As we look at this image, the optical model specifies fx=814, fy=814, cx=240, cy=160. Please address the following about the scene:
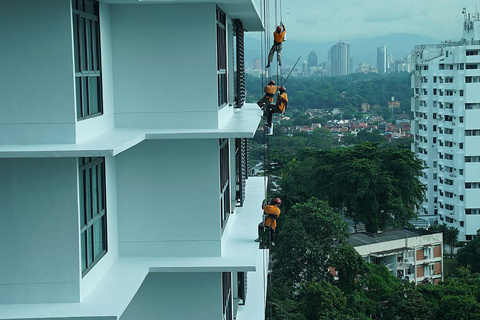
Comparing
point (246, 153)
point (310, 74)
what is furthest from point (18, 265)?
point (310, 74)

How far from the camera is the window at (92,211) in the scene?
6.16 m

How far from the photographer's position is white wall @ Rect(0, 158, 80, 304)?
591 cm

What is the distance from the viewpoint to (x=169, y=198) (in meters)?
7.26

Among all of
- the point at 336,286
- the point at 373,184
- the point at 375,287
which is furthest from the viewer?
the point at 373,184

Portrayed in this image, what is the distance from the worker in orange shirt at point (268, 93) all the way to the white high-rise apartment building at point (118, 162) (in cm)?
80

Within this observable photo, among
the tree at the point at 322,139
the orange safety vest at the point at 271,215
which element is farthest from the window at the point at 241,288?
the tree at the point at 322,139

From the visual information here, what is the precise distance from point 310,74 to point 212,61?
545 feet

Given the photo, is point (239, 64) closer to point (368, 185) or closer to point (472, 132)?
point (368, 185)

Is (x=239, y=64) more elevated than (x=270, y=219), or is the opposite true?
(x=239, y=64)

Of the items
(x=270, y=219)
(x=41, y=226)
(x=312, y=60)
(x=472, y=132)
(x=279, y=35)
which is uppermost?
(x=312, y=60)

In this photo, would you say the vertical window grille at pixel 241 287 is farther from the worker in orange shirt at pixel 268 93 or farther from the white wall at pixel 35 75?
the white wall at pixel 35 75

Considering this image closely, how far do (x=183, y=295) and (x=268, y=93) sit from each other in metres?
3.11

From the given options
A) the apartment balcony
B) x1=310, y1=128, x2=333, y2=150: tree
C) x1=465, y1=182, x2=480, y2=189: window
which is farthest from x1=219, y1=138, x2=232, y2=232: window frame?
x1=310, y1=128, x2=333, y2=150: tree

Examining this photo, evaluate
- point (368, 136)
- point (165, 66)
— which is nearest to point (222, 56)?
point (165, 66)
